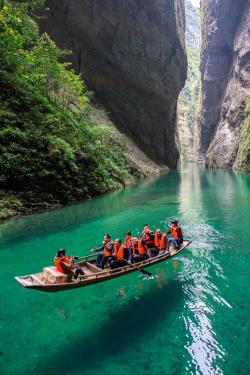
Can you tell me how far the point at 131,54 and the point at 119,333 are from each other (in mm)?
55126

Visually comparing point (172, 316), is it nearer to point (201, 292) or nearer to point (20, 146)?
point (201, 292)

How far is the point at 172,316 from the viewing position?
8281 mm

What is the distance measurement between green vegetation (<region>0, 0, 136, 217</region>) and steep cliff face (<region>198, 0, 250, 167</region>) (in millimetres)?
45489

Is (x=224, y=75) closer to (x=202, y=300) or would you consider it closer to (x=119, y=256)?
(x=119, y=256)

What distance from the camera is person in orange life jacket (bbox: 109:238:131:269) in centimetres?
1008

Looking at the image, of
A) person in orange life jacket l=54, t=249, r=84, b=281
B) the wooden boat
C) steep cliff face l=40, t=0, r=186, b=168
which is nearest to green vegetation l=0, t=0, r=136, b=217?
person in orange life jacket l=54, t=249, r=84, b=281

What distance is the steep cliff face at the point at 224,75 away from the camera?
68438 mm

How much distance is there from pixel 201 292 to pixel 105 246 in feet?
10.2

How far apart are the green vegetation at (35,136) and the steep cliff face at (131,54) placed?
22812 mm

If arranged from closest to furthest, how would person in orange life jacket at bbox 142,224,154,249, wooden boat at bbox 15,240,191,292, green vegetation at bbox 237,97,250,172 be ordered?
1. wooden boat at bbox 15,240,191,292
2. person in orange life jacket at bbox 142,224,154,249
3. green vegetation at bbox 237,97,250,172

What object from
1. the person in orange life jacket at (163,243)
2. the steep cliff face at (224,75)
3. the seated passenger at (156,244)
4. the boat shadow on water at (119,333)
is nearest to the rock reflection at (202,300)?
the boat shadow on water at (119,333)

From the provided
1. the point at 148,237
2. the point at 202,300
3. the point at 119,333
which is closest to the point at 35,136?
the point at 148,237

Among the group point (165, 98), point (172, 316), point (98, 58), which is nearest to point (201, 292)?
point (172, 316)

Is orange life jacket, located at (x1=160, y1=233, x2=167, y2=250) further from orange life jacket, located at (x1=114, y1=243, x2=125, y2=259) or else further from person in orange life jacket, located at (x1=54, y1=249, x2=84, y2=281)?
person in orange life jacket, located at (x1=54, y1=249, x2=84, y2=281)
